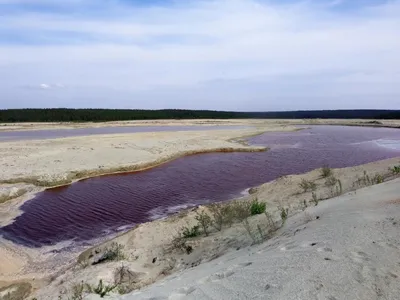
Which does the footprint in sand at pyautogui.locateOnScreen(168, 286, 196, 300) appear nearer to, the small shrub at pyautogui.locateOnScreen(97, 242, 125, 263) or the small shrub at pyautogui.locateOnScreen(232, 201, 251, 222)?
the small shrub at pyautogui.locateOnScreen(97, 242, 125, 263)

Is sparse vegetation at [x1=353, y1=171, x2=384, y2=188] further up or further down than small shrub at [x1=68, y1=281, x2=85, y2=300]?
further up

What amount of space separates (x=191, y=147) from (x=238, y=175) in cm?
1059

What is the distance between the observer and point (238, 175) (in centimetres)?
2052

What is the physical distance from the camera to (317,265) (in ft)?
14.4

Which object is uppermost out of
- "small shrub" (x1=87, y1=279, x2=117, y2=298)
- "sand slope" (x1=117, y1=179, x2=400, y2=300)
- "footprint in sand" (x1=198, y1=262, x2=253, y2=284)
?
"sand slope" (x1=117, y1=179, x2=400, y2=300)

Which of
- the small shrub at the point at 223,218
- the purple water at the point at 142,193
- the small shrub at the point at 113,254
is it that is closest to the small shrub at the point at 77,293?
the small shrub at the point at 113,254

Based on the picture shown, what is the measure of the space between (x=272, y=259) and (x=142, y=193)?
1242 cm

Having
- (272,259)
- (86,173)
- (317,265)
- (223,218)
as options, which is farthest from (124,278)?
(86,173)

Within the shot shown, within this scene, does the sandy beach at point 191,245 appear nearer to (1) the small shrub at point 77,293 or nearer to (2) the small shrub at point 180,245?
(2) the small shrub at point 180,245

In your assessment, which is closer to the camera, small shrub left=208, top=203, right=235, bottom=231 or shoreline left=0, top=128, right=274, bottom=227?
small shrub left=208, top=203, right=235, bottom=231

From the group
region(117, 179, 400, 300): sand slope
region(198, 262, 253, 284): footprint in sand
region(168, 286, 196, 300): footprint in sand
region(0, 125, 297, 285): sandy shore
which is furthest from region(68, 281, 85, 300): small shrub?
region(0, 125, 297, 285): sandy shore

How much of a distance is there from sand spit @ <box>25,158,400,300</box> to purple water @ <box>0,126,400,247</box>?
9.71ft

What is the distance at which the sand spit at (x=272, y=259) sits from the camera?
161 inches

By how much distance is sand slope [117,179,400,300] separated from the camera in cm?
391
